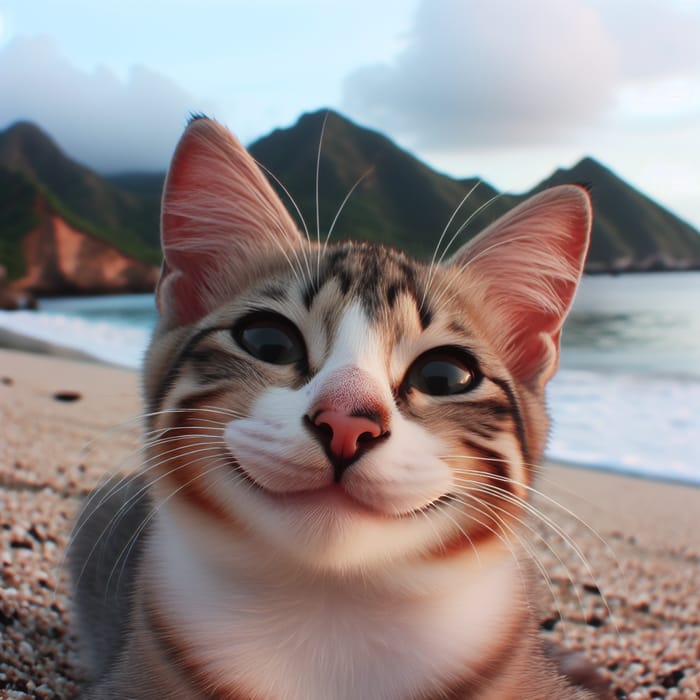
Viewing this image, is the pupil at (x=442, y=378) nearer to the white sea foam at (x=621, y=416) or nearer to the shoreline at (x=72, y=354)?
the white sea foam at (x=621, y=416)

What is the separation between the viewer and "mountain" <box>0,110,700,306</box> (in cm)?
165

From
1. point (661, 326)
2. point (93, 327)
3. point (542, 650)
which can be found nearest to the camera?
point (542, 650)

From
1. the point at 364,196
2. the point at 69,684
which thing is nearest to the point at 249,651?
the point at 69,684

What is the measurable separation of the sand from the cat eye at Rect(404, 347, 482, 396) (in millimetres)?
225

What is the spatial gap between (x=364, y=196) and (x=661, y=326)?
509cm

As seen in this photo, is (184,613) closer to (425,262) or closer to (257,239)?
(257,239)

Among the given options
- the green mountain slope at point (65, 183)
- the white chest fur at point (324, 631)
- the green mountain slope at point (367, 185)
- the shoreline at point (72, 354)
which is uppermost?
the green mountain slope at point (65, 183)

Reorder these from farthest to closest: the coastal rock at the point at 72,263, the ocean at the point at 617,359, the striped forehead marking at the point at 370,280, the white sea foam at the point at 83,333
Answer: the coastal rock at the point at 72,263, the white sea foam at the point at 83,333, the ocean at the point at 617,359, the striped forehead marking at the point at 370,280

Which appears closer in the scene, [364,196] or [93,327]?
[364,196]

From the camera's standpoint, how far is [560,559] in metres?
1.65

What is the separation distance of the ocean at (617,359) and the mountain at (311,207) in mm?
330

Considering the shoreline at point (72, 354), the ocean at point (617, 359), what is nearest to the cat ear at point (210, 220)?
the ocean at point (617, 359)

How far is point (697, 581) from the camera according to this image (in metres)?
2.23

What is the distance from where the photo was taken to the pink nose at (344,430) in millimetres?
861
